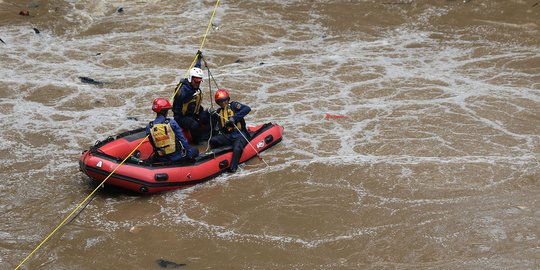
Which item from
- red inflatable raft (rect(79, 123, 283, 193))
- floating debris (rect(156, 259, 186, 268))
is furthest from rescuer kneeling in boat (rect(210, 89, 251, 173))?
floating debris (rect(156, 259, 186, 268))

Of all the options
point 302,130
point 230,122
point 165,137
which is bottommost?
point 302,130

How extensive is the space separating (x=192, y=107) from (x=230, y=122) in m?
0.74

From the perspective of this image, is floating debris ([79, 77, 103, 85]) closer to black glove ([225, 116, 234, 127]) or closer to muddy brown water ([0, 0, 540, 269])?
muddy brown water ([0, 0, 540, 269])

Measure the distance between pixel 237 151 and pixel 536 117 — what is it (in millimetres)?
5090

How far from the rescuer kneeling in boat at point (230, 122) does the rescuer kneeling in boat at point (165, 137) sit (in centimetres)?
81

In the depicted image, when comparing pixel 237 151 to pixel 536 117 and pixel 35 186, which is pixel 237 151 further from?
pixel 536 117

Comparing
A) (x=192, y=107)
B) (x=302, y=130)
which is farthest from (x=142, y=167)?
(x=302, y=130)

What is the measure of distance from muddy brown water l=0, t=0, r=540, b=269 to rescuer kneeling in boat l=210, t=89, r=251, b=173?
1.50 ft

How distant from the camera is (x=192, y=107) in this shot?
870 centimetres

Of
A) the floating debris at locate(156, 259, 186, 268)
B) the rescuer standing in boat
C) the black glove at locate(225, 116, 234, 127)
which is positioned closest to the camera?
the floating debris at locate(156, 259, 186, 268)

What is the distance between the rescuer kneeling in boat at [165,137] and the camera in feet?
24.2

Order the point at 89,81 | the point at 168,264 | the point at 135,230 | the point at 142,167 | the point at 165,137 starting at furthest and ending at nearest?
the point at 89,81 → the point at 165,137 → the point at 142,167 → the point at 135,230 → the point at 168,264

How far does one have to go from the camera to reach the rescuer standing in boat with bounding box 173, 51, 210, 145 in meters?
8.38

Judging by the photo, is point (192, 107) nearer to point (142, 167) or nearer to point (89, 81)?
point (142, 167)
